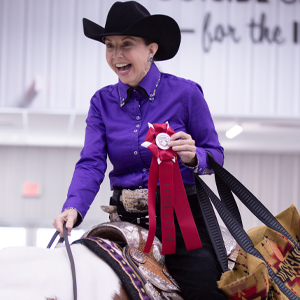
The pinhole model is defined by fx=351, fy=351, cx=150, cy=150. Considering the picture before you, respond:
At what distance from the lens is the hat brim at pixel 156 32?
0.99 meters

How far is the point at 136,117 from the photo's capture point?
1089 mm

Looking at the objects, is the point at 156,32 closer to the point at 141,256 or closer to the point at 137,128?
the point at 137,128

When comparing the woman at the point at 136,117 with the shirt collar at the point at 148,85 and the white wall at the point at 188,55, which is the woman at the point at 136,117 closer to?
the shirt collar at the point at 148,85

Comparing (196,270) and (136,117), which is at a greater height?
(136,117)

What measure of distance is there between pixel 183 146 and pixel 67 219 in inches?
14.2

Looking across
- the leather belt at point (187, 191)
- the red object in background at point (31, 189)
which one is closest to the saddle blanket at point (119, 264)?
the leather belt at point (187, 191)

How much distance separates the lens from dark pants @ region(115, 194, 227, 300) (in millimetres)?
837

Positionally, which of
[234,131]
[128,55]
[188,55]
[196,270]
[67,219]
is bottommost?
[196,270]

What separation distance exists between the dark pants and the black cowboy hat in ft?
1.87

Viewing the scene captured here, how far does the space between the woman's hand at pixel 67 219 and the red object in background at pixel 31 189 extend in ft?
16.1

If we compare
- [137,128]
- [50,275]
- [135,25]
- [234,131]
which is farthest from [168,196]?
[234,131]

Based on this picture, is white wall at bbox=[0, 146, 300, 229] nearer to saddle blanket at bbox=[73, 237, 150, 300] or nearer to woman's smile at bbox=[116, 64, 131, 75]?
woman's smile at bbox=[116, 64, 131, 75]

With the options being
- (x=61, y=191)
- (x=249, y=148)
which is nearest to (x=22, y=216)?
(x=61, y=191)

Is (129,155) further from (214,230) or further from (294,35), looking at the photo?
(294,35)
